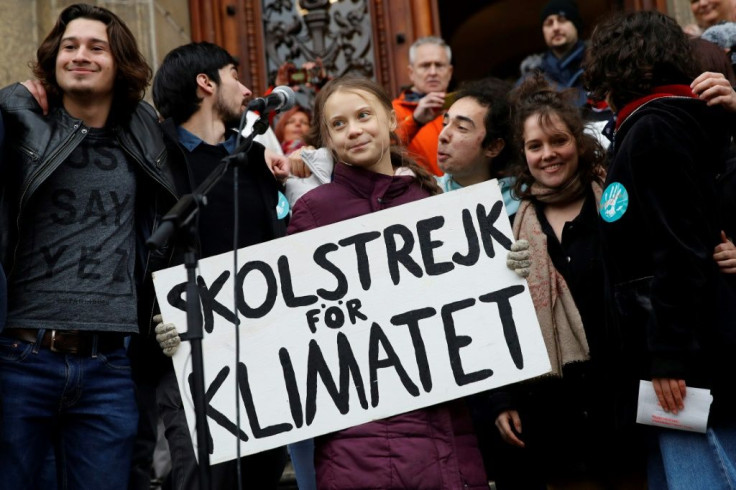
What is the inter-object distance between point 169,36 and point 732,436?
4373 mm

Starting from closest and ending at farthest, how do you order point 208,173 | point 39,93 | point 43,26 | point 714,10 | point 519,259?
point 519,259, point 39,93, point 208,173, point 714,10, point 43,26

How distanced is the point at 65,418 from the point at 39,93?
1118 mm

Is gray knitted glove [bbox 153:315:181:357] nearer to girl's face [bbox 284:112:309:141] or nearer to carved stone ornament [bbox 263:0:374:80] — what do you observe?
girl's face [bbox 284:112:309:141]

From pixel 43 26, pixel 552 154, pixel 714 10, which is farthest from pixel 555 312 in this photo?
pixel 43 26

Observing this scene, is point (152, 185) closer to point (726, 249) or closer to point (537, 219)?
point (537, 219)

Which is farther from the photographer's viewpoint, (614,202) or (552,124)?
(552,124)

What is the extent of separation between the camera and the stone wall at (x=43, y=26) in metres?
5.98

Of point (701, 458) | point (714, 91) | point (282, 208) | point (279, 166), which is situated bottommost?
point (701, 458)

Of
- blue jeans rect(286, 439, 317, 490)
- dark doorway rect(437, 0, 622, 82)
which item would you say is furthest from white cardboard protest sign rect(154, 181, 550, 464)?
dark doorway rect(437, 0, 622, 82)

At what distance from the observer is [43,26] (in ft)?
20.1

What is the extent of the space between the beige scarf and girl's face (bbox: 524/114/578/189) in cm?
27

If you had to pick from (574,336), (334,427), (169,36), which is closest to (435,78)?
(169,36)

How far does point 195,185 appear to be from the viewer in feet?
13.1

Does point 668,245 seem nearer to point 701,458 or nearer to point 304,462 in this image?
point 701,458
